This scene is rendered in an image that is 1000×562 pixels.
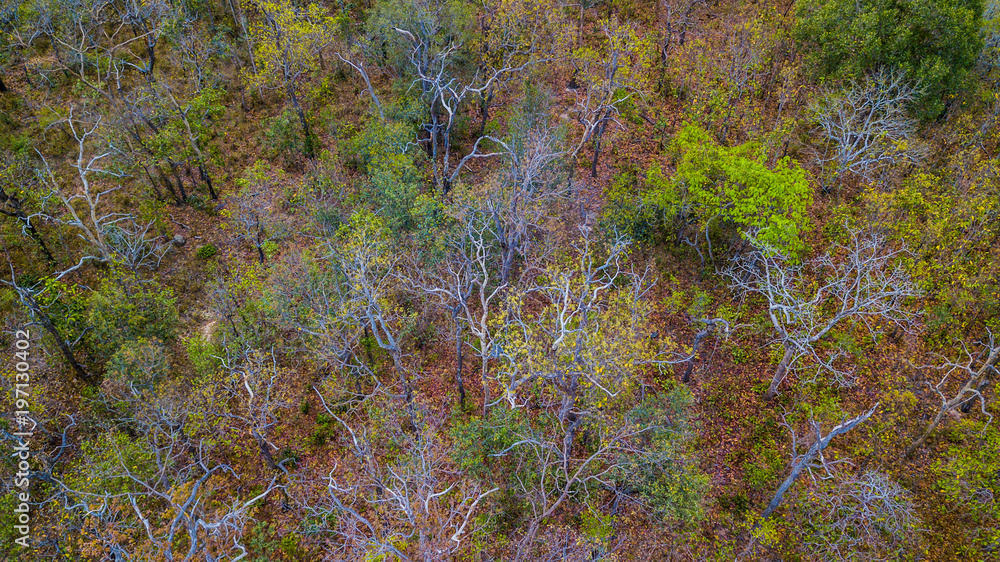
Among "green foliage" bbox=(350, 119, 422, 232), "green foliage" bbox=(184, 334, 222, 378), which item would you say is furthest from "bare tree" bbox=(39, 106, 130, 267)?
"green foliage" bbox=(350, 119, 422, 232)

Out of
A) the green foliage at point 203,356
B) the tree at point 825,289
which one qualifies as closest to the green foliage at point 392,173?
the green foliage at point 203,356

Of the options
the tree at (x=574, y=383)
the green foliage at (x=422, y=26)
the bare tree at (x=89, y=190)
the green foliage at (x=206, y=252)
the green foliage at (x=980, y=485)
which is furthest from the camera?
the green foliage at (x=422, y=26)

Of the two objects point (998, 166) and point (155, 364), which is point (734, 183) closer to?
point (998, 166)

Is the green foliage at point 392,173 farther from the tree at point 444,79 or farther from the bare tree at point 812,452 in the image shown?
the bare tree at point 812,452

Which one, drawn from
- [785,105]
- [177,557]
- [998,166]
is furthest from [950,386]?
[177,557]

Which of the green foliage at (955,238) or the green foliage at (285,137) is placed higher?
the green foliage at (285,137)

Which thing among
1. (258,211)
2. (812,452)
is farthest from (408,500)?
(258,211)

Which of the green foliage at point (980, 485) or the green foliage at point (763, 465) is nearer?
the green foliage at point (980, 485)

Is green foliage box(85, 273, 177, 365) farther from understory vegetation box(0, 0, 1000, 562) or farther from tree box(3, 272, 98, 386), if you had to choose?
tree box(3, 272, 98, 386)
